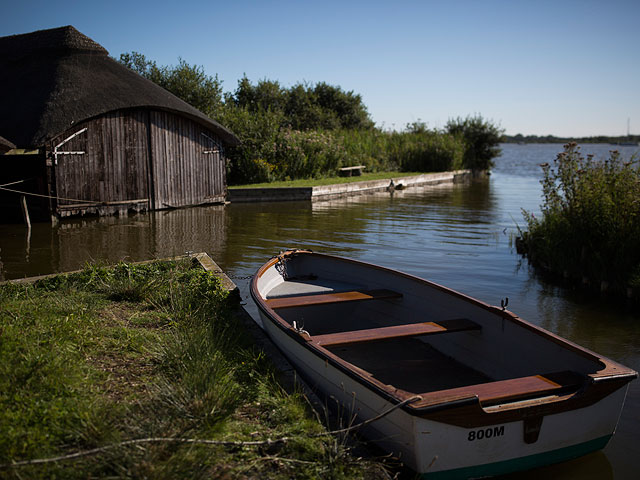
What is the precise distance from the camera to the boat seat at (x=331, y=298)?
20.6ft

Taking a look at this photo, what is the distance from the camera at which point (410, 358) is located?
5.96m

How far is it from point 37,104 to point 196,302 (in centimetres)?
1241

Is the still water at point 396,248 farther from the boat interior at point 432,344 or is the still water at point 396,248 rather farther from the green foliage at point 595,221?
the boat interior at point 432,344

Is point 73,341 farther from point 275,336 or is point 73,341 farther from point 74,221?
point 74,221

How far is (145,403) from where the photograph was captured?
13.2 feet

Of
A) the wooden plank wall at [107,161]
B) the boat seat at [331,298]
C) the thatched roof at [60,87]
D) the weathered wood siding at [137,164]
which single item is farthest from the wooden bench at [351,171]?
the boat seat at [331,298]

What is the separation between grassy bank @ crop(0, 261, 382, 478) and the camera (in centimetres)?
335

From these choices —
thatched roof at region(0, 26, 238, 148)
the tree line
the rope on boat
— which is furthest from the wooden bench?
the rope on boat

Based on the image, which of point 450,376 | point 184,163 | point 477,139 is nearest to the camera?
point 450,376

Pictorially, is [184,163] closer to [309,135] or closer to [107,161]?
[107,161]

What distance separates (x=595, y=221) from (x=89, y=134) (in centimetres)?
1448

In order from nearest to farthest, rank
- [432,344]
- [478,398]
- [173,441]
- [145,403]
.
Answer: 1. [173,441]
2. [478,398]
3. [145,403]
4. [432,344]

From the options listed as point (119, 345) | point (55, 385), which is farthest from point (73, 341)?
point (55, 385)

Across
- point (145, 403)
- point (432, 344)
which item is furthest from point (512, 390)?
point (145, 403)
